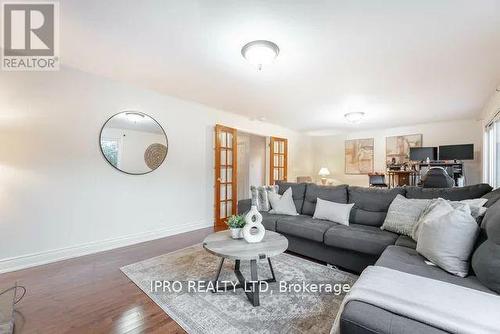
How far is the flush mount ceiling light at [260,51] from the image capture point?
2131mm

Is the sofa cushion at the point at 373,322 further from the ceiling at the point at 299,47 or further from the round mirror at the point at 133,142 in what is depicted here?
the round mirror at the point at 133,142

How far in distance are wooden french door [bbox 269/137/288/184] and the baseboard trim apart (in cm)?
305

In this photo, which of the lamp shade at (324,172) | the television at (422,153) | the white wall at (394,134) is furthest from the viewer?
the lamp shade at (324,172)

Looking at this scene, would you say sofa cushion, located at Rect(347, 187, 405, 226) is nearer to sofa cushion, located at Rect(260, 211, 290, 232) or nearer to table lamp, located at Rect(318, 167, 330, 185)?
sofa cushion, located at Rect(260, 211, 290, 232)

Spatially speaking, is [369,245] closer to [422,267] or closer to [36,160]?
[422,267]

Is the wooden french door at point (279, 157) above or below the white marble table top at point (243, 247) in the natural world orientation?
above

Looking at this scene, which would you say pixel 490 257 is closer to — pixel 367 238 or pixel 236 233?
pixel 367 238

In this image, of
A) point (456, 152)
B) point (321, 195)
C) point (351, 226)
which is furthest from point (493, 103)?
point (351, 226)

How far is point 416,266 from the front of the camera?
1.58m

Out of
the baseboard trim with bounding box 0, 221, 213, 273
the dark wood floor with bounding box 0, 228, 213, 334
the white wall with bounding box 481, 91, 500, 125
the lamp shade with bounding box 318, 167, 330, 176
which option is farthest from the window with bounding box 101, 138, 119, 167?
the lamp shade with bounding box 318, 167, 330, 176

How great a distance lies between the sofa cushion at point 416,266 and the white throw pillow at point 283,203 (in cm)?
150

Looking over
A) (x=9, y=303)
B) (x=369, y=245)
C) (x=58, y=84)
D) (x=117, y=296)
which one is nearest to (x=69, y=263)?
(x=9, y=303)

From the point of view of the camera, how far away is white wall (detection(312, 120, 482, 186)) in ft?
17.0

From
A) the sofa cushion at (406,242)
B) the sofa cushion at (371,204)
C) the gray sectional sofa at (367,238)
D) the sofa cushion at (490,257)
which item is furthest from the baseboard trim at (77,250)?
the sofa cushion at (490,257)
